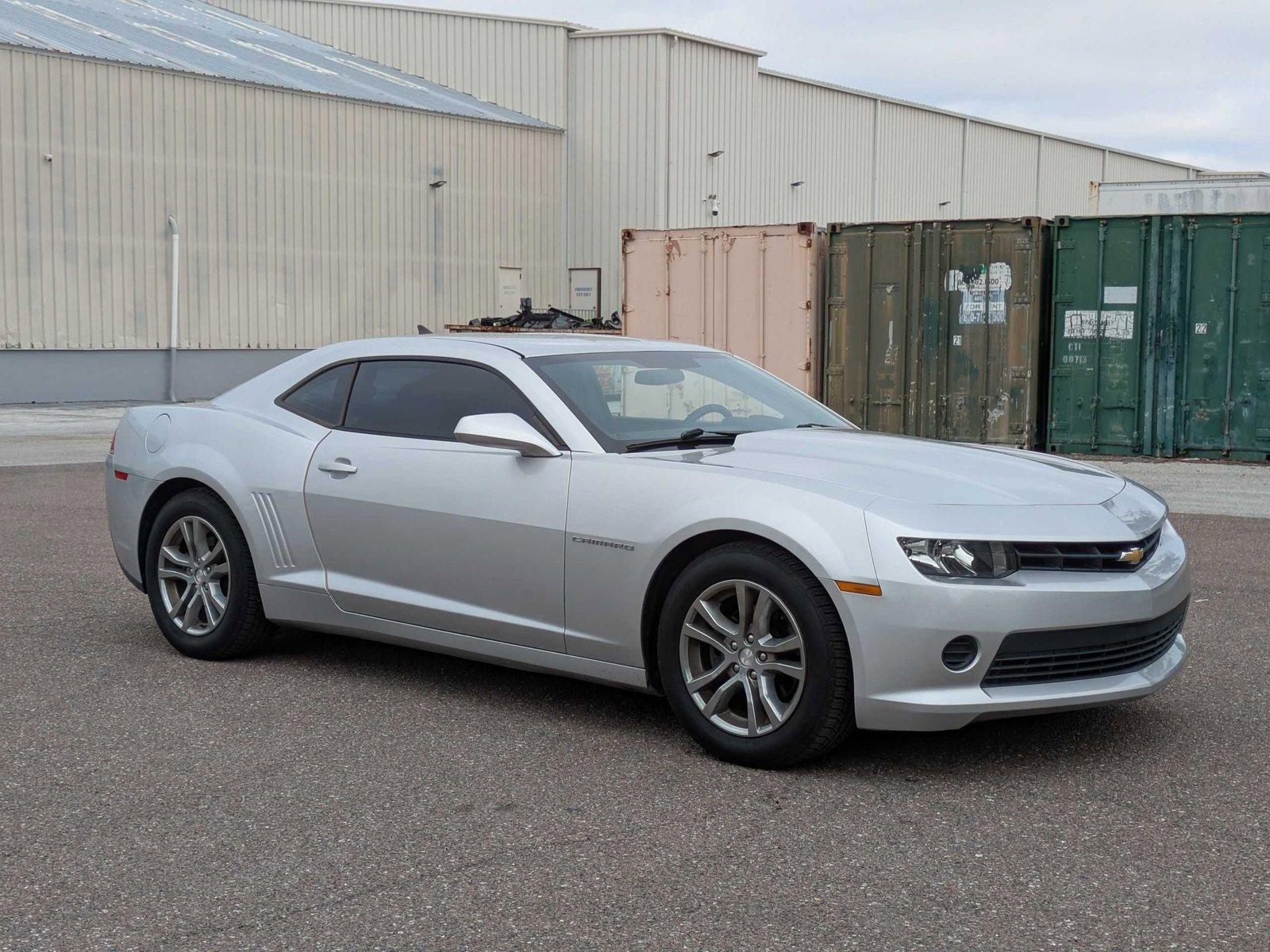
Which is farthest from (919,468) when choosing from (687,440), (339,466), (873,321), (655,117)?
(655,117)

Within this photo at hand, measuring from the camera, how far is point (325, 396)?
612 centimetres

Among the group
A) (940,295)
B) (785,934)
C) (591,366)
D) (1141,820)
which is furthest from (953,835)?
(940,295)

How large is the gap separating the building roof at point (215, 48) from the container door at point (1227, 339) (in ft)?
65.1

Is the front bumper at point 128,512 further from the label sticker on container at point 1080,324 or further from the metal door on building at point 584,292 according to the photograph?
the metal door on building at point 584,292

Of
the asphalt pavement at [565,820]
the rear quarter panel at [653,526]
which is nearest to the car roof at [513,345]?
the rear quarter panel at [653,526]

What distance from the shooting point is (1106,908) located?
351 cm

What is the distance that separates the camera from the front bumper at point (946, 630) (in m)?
4.34

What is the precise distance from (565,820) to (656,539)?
104 centimetres

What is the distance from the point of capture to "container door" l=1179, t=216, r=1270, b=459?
1586 centimetres

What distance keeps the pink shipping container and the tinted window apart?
11.9 m

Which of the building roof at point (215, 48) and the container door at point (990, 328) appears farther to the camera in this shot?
the building roof at point (215, 48)

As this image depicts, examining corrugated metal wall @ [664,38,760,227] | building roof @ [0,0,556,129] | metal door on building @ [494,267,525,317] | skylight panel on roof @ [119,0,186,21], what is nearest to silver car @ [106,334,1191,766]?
building roof @ [0,0,556,129]

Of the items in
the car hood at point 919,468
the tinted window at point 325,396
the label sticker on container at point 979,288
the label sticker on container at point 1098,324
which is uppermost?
the label sticker on container at point 979,288

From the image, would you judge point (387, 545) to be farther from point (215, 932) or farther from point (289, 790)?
point (215, 932)
